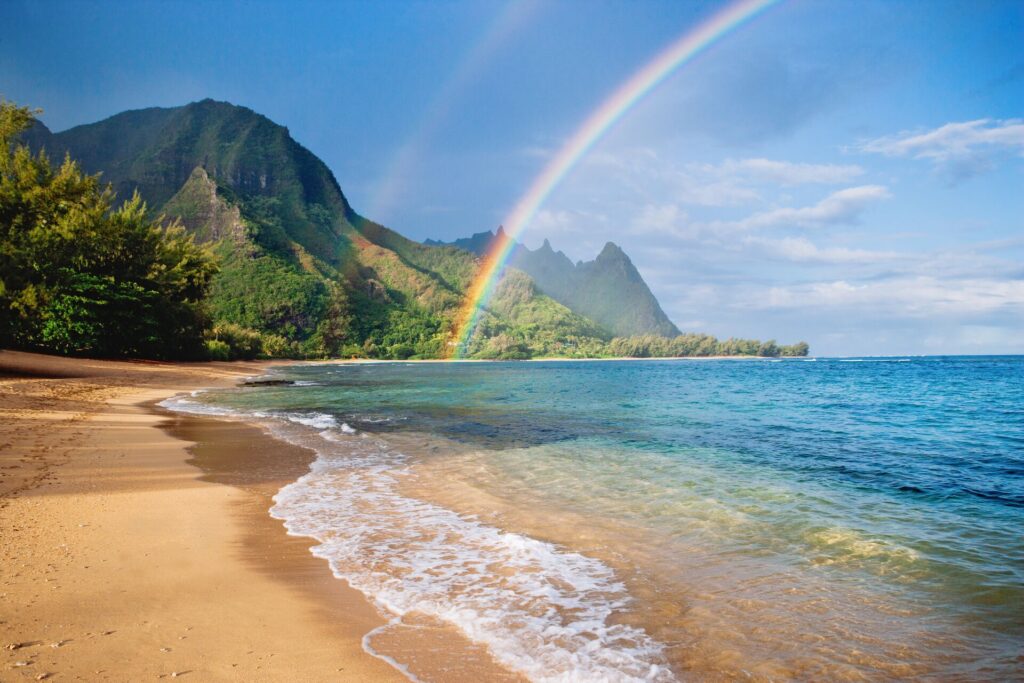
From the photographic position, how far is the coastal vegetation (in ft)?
114

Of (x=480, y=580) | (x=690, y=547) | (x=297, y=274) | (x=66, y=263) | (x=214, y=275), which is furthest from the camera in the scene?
(x=297, y=274)

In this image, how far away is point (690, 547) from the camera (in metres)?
6.54

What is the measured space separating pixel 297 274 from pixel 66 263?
89.9 meters

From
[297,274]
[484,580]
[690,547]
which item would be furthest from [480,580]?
[297,274]

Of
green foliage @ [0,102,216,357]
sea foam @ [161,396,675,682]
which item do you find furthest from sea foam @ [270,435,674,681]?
green foliage @ [0,102,216,357]

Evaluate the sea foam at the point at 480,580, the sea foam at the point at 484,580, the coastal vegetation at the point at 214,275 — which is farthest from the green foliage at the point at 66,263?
the sea foam at the point at 484,580

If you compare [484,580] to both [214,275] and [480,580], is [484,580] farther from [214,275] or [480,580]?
[214,275]

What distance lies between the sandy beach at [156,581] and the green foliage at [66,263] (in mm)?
30553

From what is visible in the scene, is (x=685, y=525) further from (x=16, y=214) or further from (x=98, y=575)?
(x=16, y=214)

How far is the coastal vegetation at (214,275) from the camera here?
3484 cm

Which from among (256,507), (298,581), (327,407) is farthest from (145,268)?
(298,581)

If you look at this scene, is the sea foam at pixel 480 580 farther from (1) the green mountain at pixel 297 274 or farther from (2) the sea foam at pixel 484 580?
(1) the green mountain at pixel 297 274

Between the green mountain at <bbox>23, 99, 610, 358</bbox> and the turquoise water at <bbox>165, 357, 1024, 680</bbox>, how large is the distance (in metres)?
67.6

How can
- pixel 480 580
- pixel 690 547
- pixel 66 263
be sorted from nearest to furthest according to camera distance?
pixel 480 580 < pixel 690 547 < pixel 66 263
